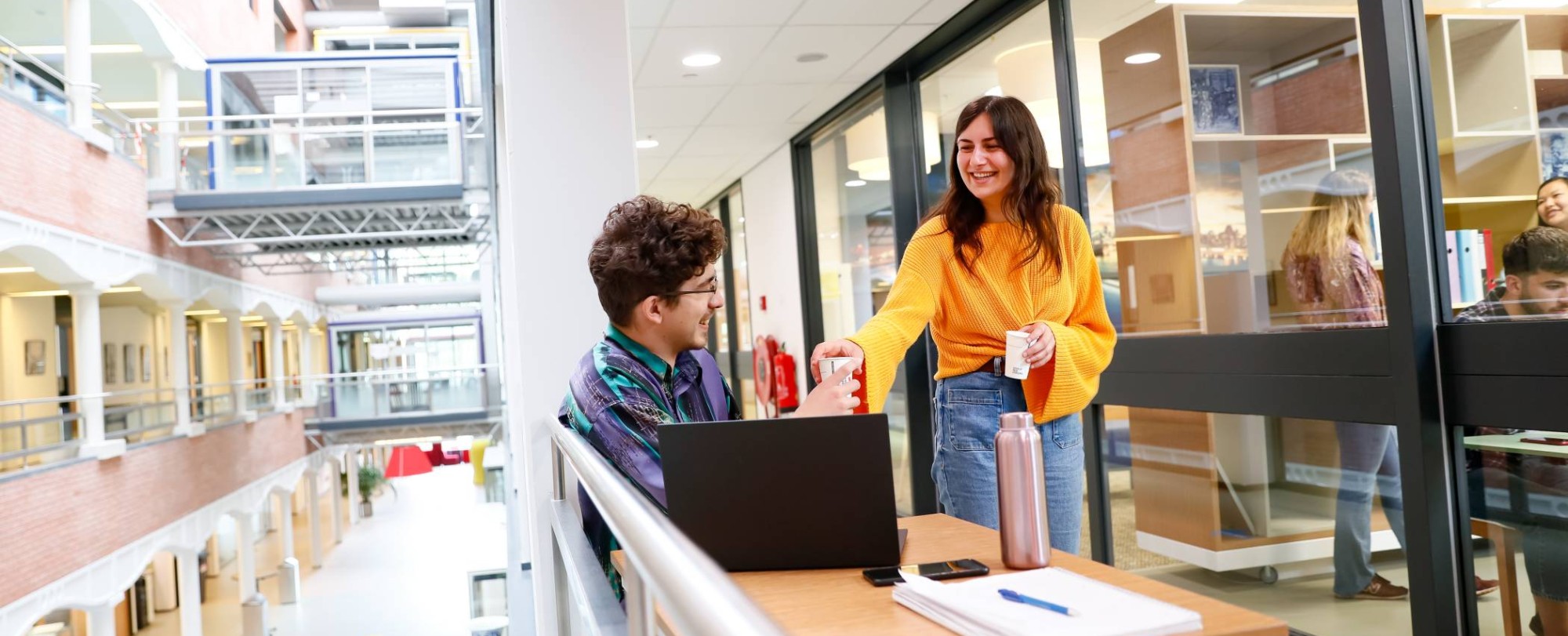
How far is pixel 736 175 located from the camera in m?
9.49

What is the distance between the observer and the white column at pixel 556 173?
2.56m

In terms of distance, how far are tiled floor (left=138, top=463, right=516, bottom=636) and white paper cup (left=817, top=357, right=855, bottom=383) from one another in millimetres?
14603

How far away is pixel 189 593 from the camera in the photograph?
1419 centimetres

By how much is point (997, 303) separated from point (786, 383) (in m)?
6.45

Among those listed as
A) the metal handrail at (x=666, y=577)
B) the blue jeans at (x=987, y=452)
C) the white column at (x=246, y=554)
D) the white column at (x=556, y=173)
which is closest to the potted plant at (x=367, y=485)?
the white column at (x=246, y=554)

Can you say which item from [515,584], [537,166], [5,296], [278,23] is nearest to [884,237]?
[515,584]

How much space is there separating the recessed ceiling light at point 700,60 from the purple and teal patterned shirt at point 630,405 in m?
3.77

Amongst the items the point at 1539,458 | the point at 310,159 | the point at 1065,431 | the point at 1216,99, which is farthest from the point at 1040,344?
the point at 310,159

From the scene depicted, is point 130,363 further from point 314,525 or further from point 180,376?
point 314,525

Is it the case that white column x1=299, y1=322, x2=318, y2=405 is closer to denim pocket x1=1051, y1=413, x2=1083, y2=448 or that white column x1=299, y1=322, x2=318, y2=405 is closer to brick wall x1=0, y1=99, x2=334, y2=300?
brick wall x1=0, y1=99, x2=334, y2=300

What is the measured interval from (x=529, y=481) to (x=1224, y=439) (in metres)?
2.32

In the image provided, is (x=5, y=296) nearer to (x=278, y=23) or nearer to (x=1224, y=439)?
(x=278, y=23)

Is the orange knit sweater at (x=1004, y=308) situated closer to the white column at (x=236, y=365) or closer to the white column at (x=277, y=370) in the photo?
the white column at (x=236, y=365)

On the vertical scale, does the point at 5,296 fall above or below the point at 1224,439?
above
